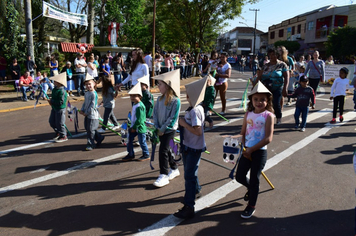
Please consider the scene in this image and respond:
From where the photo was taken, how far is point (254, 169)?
371cm

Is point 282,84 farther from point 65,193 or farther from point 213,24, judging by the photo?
point 213,24

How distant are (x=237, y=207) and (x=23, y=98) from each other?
1167 cm

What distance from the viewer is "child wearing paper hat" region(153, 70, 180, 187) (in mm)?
4188

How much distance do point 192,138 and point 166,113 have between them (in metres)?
0.82

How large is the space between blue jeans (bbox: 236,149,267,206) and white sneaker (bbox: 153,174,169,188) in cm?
135

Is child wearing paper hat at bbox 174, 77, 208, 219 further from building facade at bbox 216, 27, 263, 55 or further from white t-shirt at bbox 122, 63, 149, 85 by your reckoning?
building facade at bbox 216, 27, 263, 55

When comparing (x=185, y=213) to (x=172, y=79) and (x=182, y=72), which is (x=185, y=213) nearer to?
(x=172, y=79)

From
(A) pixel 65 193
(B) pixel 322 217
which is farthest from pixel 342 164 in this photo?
(A) pixel 65 193

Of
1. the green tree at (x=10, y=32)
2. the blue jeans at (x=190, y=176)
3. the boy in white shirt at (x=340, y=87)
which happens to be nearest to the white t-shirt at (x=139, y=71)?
the blue jeans at (x=190, y=176)

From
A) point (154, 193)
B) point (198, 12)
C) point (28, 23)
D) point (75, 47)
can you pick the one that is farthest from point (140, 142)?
point (75, 47)

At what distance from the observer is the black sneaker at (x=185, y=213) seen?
3.71 metres

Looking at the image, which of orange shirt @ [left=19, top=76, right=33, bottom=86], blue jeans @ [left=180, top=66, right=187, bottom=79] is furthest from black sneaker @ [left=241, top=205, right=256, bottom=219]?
blue jeans @ [left=180, top=66, right=187, bottom=79]

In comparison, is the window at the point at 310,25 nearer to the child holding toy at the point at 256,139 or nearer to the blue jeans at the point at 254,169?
the child holding toy at the point at 256,139

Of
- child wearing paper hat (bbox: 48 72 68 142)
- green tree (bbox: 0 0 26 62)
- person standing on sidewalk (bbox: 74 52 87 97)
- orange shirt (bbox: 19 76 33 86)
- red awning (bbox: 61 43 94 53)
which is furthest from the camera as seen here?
red awning (bbox: 61 43 94 53)
